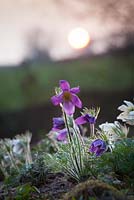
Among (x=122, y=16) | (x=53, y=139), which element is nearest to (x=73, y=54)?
(x=122, y=16)

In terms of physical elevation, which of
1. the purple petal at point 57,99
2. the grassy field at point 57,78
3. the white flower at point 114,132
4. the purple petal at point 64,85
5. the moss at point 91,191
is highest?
the grassy field at point 57,78

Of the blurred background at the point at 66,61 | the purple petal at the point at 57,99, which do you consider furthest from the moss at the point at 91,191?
the blurred background at the point at 66,61

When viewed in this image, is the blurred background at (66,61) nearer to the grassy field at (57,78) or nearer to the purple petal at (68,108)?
the grassy field at (57,78)

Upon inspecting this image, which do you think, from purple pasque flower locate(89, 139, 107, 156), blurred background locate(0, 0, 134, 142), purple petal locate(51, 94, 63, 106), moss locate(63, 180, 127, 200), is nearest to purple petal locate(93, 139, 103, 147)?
purple pasque flower locate(89, 139, 107, 156)

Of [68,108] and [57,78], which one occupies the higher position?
[57,78]

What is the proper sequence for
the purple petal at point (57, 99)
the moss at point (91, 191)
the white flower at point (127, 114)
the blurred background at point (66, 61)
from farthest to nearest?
the blurred background at point (66, 61)
the white flower at point (127, 114)
the purple petal at point (57, 99)
the moss at point (91, 191)

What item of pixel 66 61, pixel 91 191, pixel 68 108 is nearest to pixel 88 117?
pixel 68 108

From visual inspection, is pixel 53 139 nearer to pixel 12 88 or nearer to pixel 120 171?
pixel 120 171

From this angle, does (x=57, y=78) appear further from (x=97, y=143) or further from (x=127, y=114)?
(x=97, y=143)
